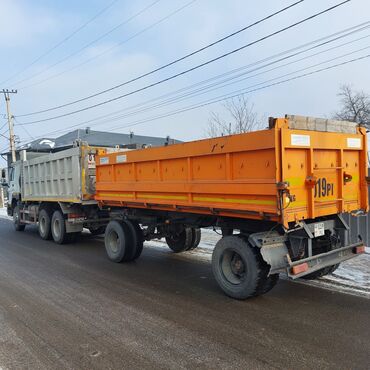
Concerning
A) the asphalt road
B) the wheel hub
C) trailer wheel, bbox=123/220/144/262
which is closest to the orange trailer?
the wheel hub

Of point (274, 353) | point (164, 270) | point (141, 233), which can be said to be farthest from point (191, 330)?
point (141, 233)

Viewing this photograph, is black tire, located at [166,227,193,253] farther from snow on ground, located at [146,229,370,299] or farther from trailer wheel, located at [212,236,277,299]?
trailer wheel, located at [212,236,277,299]

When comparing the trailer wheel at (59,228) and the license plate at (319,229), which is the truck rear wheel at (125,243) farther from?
the license plate at (319,229)

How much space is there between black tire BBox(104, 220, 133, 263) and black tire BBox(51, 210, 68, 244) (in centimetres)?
295

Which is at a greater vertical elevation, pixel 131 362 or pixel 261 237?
pixel 261 237

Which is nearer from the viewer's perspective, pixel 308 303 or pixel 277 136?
pixel 277 136

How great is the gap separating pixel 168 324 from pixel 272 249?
173cm

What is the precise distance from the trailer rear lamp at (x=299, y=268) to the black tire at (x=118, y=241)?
13.5 ft

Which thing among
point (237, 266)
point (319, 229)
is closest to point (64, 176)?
point (237, 266)

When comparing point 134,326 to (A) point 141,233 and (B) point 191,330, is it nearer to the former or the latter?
(B) point 191,330

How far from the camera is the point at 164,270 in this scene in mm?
7887

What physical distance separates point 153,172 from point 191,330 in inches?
130

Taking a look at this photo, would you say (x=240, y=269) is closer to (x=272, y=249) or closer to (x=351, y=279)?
(x=272, y=249)

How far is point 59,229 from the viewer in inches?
460
